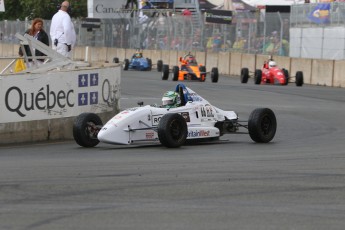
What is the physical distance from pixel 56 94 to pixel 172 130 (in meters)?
2.58

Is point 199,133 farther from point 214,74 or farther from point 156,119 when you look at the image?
Result: point 214,74

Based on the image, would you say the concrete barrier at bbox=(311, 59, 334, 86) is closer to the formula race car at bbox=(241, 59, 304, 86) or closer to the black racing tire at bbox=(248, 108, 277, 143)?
the formula race car at bbox=(241, 59, 304, 86)

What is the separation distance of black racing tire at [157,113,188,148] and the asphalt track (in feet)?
0.60

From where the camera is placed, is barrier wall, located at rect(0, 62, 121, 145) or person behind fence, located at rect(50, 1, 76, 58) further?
person behind fence, located at rect(50, 1, 76, 58)

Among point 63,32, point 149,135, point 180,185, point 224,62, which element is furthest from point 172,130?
point 224,62

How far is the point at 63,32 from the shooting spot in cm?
2023

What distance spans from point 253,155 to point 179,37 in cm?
3883

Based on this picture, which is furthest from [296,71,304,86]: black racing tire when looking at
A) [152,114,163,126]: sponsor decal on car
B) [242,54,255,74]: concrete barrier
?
[152,114,163,126]: sponsor decal on car

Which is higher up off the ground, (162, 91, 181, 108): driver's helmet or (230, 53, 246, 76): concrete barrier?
(162, 91, 181, 108): driver's helmet

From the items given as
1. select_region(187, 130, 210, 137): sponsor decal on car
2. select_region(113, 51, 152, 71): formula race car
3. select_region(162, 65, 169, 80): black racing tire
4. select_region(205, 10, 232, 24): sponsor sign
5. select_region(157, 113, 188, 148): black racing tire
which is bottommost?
select_region(113, 51, 152, 71): formula race car

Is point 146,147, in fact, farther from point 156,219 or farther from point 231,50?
point 231,50

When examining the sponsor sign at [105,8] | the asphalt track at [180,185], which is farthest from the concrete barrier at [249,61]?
the sponsor sign at [105,8]

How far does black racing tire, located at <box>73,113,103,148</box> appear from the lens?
1467cm

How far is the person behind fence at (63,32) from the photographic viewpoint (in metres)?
20.1
